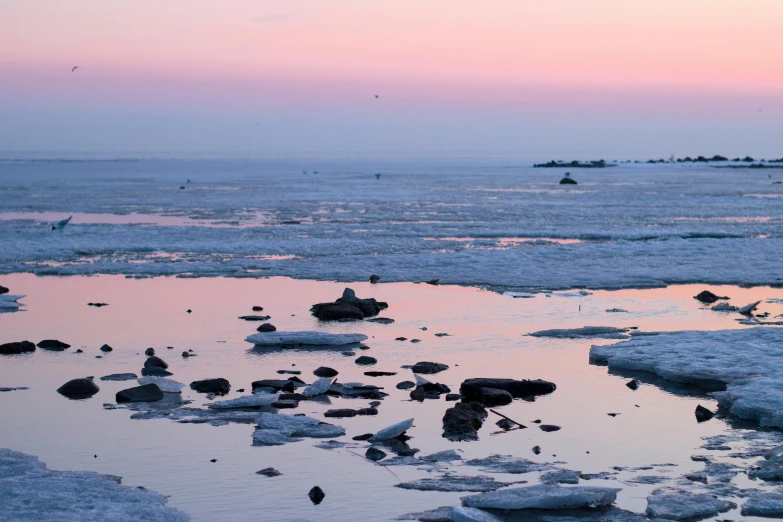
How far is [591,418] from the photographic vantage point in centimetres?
798

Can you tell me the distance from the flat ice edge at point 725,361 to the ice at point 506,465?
226cm

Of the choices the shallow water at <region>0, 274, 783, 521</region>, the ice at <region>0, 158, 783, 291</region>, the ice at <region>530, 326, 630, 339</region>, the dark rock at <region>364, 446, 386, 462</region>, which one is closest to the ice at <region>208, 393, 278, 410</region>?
the shallow water at <region>0, 274, 783, 521</region>

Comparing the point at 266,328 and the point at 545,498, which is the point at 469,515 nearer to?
the point at 545,498

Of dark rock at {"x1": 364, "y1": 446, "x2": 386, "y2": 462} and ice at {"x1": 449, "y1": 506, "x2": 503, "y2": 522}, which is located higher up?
ice at {"x1": 449, "y1": 506, "x2": 503, "y2": 522}

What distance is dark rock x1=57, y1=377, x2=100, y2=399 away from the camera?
8.67 metres

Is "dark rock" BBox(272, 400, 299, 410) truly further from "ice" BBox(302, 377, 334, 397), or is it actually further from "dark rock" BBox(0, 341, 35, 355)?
"dark rock" BBox(0, 341, 35, 355)

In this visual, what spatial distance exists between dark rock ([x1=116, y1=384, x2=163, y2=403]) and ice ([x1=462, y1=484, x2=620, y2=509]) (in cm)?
367

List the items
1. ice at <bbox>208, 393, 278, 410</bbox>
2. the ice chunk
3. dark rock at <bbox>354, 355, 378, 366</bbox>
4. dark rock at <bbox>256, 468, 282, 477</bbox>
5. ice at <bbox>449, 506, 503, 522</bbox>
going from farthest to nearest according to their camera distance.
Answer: dark rock at <bbox>354, 355, 378, 366</bbox>
ice at <bbox>208, 393, 278, 410</bbox>
the ice chunk
dark rock at <bbox>256, 468, 282, 477</bbox>
ice at <bbox>449, 506, 503, 522</bbox>

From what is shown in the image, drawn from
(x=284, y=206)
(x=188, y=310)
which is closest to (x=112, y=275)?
(x=188, y=310)

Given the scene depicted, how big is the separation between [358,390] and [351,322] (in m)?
3.62

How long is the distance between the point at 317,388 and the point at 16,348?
3940 millimetres

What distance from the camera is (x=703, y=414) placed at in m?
8.06

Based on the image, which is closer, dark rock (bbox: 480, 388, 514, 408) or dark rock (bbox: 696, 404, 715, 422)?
dark rock (bbox: 696, 404, 715, 422)

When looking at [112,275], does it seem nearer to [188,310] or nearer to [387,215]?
[188,310]
